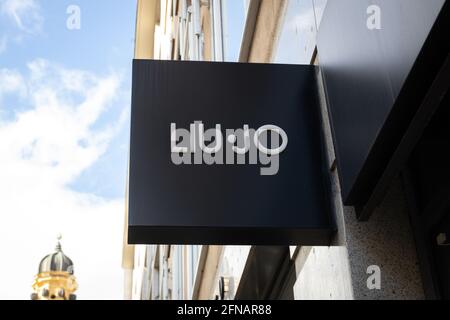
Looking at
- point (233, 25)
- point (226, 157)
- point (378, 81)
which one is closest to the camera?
point (378, 81)

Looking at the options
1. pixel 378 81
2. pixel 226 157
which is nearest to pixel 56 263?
pixel 226 157

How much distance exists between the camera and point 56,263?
63.2 metres

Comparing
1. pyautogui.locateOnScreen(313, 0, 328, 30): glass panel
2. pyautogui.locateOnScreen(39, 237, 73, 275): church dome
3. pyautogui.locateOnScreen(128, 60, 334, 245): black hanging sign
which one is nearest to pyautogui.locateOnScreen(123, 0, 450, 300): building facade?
pyautogui.locateOnScreen(313, 0, 328, 30): glass panel

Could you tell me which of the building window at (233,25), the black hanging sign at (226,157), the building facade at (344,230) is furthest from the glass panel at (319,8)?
the building window at (233,25)

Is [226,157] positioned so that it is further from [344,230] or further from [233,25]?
[233,25]

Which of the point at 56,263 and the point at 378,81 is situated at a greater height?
the point at 56,263

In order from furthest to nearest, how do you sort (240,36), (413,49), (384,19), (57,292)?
1. (57,292)
2. (240,36)
3. (384,19)
4. (413,49)

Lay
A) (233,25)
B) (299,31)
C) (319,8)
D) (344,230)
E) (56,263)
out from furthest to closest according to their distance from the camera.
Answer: (56,263), (233,25), (299,31), (319,8), (344,230)

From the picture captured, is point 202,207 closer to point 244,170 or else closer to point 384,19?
point 244,170

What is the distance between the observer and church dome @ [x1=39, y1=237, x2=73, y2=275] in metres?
62.4

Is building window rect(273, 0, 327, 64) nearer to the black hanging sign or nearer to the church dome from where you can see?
the black hanging sign

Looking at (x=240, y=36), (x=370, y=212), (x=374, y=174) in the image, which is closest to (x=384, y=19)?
(x=374, y=174)

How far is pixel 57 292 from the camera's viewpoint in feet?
198

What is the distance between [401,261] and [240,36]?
376cm
